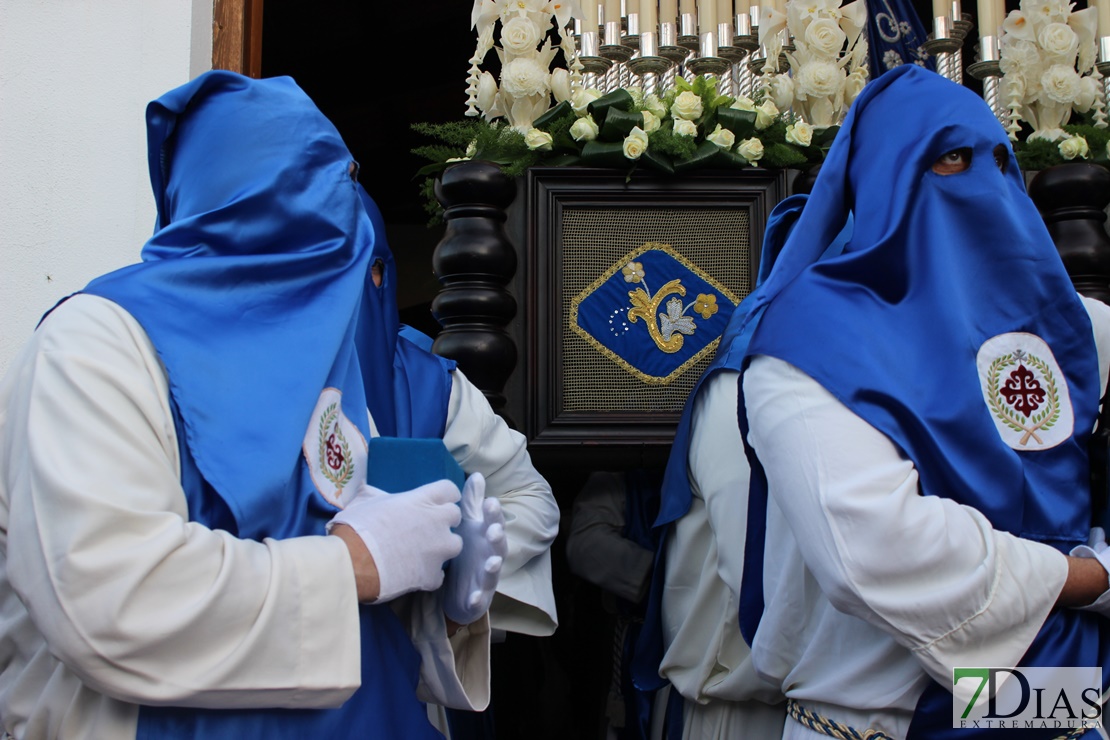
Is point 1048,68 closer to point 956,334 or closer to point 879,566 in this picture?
point 956,334

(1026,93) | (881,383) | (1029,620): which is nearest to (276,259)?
(881,383)

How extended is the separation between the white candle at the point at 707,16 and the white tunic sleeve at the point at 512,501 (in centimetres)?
152

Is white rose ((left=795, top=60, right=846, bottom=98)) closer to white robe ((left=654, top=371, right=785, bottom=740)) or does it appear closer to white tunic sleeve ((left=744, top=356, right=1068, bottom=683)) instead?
white robe ((left=654, top=371, right=785, bottom=740))

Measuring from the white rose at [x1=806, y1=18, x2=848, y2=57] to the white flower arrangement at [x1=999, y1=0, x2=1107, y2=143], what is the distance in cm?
57

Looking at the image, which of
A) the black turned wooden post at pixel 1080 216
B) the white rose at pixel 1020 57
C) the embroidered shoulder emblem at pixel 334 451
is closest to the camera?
the embroidered shoulder emblem at pixel 334 451

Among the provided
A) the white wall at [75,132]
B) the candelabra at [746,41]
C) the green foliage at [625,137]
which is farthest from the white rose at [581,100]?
the white wall at [75,132]

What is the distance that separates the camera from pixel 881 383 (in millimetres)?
1941

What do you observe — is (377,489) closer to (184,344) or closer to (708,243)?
(184,344)

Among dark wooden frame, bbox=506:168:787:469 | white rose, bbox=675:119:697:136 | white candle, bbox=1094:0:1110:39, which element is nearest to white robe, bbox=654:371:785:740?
dark wooden frame, bbox=506:168:787:469

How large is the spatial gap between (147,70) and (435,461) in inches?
68.5

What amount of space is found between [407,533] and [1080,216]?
2.27 metres

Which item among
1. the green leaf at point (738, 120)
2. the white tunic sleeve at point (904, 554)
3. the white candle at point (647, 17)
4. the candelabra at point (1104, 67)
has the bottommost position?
the white tunic sleeve at point (904, 554)

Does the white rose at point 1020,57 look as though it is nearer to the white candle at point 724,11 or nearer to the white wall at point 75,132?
the white candle at point 724,11

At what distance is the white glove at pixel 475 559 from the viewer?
1935mm
